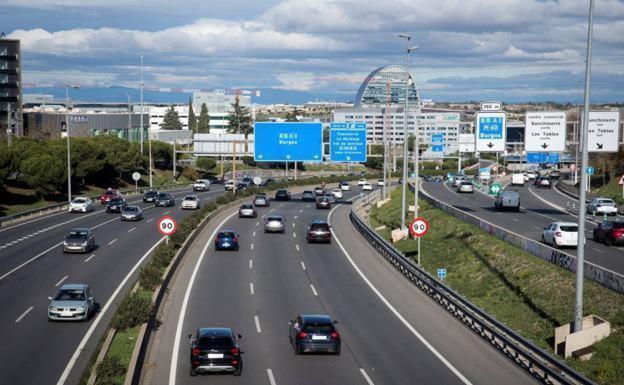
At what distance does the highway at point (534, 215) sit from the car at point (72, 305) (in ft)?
66.0

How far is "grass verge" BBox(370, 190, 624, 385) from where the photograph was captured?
71.5ft

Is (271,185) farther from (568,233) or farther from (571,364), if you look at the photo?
(571,364)

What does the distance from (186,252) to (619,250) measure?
22456 mm

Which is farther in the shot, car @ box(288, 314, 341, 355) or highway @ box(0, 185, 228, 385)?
car @ box(288, 314, 341, 355)

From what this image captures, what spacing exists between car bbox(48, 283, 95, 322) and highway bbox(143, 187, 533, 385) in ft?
8.88

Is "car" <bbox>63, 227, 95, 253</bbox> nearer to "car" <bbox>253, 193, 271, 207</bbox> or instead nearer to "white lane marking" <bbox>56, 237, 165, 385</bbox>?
"white lane marking" <bbox>56, 237, 165, 385</bbox>

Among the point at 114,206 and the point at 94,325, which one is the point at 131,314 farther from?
the point at 114,206

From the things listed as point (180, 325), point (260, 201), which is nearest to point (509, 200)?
point (260, 201)

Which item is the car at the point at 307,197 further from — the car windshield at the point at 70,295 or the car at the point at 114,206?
the car windshield at the point at 70,295

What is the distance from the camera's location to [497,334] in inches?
906

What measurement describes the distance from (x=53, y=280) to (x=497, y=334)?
20.6 m

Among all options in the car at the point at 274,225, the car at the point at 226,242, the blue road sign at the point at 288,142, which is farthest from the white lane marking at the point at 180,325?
the blue road sign at the point at 288,142

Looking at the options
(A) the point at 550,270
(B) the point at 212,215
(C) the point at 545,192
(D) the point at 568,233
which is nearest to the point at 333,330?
(A) the point at 550,270

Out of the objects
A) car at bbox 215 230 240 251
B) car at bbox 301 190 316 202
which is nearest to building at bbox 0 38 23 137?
car at bbox 301 190 316 202
